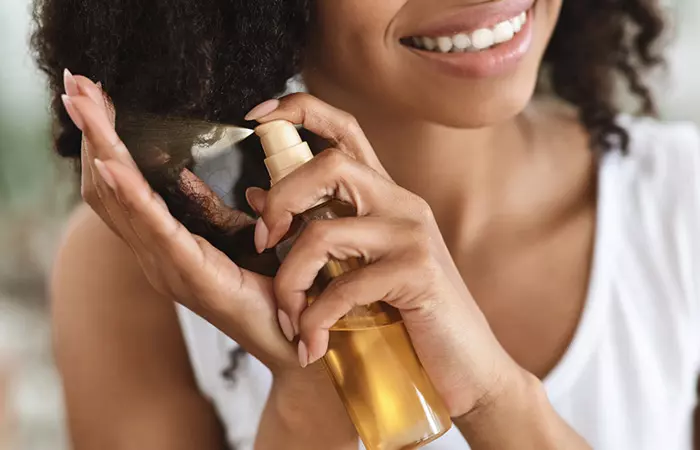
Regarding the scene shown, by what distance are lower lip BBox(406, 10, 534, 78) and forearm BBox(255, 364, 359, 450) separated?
9.0 inches

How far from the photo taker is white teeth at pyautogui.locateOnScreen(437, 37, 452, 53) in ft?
1.74

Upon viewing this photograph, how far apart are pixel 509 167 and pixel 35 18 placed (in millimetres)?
477

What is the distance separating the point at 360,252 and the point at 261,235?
→ 0.19 ft

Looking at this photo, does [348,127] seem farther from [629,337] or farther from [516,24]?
[629,337]

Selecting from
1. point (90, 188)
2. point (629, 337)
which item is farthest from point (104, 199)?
point (629, 337)

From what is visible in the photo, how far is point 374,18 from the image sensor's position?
0.50m

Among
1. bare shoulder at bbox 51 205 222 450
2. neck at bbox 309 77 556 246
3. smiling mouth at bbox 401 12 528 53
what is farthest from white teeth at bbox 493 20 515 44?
bare shoulder at bbox 51 205 222 450

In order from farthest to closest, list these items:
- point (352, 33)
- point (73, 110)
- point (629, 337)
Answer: point (629, 337)
point (352, 33)
point (73, 110)

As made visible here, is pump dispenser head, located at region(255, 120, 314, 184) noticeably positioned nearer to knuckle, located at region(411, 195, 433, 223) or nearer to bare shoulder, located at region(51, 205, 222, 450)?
knuckle, located at region(411, 195, 433, 223)

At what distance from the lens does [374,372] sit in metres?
0.45

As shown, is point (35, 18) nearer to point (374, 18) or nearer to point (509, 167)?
point (374, 18)

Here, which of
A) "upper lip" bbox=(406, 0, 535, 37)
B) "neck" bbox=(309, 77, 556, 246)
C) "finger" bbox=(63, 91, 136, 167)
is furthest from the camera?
"neck" bbox=(309, 77, 556, 246)

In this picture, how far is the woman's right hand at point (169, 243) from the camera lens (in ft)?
1.34

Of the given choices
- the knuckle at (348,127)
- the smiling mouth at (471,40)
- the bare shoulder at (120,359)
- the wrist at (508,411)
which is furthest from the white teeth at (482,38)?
the bare shoulder at (120,359)
